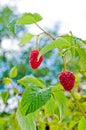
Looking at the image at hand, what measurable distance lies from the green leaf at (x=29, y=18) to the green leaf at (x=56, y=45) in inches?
5.5

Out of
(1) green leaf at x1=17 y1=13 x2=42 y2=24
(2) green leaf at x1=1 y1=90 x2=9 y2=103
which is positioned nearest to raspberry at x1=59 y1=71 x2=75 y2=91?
(1) green leaf at x1=17 y1=13 x2=42 y2=24

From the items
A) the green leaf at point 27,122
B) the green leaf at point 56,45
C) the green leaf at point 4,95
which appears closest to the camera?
the green leaf at point 56,45

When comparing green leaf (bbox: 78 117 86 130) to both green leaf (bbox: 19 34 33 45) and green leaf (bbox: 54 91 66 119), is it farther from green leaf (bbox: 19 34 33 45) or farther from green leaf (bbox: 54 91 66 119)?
green leaf (bbox: 19 34 33 45)

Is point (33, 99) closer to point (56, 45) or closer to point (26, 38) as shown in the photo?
point (56, 45)

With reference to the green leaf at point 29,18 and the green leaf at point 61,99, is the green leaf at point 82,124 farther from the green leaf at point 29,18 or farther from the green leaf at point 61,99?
the green leaf at point 29,18

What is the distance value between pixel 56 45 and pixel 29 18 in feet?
0.53

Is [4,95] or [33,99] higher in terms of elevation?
[33,99]

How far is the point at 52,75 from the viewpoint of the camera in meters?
5.89

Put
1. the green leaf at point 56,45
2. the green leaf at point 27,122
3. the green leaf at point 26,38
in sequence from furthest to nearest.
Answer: the green leaf at point 26,38 < the green leaf at point 27,122 < the green leaf at point 56,45

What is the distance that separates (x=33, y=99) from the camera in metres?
0.88

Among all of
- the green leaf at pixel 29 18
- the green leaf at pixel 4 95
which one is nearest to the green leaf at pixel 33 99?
the green leaf at pixel 29 18

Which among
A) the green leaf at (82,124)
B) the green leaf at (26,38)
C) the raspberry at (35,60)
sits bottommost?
the green leaf at (82,124)

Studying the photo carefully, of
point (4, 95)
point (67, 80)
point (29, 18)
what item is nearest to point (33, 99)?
point (67, 80)

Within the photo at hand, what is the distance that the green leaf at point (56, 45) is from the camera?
85 centimetres
